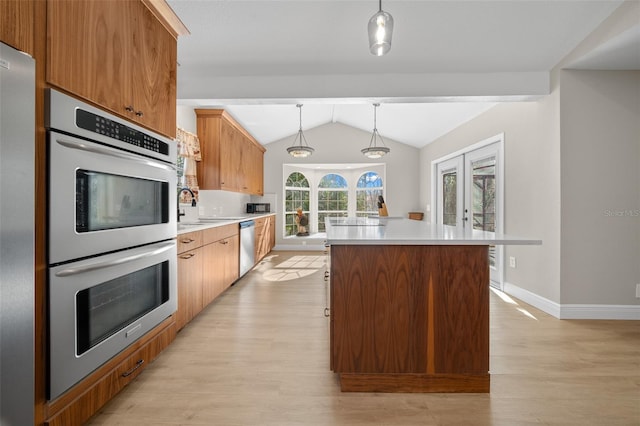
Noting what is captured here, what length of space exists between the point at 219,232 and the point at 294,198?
14.3 feet

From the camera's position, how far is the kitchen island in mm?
1807

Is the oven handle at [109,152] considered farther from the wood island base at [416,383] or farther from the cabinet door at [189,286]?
the wood island base at [416,383]

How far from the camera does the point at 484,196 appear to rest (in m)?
4.50

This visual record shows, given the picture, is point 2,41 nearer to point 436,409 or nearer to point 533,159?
point 436,409

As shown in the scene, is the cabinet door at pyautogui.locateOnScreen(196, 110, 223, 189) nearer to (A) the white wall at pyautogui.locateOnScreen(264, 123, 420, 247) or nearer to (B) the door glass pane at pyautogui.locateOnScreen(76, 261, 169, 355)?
(B) the door glass pane at pyautogui.locateOnScreen(76, 261, 169, 355)

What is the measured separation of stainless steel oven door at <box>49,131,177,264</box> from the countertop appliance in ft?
16.3

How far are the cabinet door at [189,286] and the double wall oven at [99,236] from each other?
0.55 m

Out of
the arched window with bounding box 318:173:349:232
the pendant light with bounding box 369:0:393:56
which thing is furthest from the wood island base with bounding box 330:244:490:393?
the arched window with bounding box 318:173:349:232

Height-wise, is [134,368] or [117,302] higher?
[117,302]

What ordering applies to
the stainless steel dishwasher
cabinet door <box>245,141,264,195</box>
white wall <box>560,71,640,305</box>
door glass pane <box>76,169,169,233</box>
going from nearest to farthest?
door glass pane <box>76,169,169,233</box> → white wall <box>560,71,640,305</box> → the stainless steel dishwasher → cabinet door <box>245,141,264,195</box>

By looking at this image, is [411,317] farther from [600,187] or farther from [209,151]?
[209,151]

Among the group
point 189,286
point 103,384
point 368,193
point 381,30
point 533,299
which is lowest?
point 533,299

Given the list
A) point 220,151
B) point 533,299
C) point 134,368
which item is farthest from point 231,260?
point 533,299

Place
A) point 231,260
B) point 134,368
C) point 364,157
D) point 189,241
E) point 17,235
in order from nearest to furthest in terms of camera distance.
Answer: point 17,235 < point 134,368 < point 189,241 < point 231,260 < point 364,157
